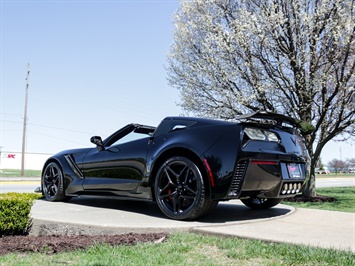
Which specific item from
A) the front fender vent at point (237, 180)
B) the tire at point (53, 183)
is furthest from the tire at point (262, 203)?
the tire at point (53, 183)

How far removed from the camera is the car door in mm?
5055

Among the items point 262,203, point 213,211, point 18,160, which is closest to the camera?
point 213,211

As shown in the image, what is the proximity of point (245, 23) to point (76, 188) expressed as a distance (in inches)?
268

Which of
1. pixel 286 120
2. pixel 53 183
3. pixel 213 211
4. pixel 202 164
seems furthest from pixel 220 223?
pixel 53 183

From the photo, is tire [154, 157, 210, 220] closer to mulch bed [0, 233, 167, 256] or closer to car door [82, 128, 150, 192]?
car door [82, 128, 150, 192]

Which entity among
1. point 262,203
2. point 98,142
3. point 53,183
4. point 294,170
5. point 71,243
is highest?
point 98,142

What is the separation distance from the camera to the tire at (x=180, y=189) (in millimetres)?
4258

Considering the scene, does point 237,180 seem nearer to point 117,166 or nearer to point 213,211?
point 213,211

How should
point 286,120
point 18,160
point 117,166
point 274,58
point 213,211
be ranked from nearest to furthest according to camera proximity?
point 286,120 < point 117,166 < point 213,211 < point 274,58 < point 18,160

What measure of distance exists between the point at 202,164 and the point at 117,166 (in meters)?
1.55

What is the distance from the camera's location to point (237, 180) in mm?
4195

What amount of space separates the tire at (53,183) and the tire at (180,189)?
2.37 metres

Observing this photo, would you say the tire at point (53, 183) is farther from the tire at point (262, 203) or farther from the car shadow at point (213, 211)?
the tire at point (262, 203)

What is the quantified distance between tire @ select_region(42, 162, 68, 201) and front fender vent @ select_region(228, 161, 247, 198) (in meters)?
3.37
